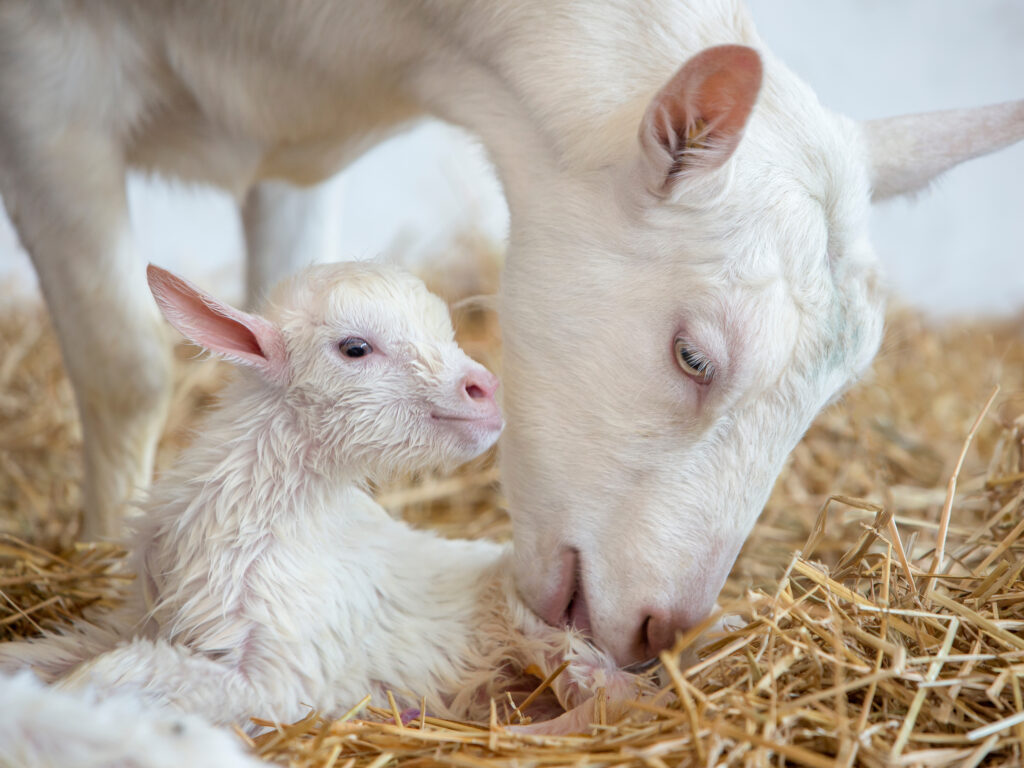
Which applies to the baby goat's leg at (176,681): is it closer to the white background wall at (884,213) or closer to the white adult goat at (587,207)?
the white adult goat at (587,207)

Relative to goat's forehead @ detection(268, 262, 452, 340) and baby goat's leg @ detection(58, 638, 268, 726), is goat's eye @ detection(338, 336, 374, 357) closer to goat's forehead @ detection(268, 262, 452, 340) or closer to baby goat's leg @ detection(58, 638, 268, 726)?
goat's forehead @ detection(268, 262, 452, 340)

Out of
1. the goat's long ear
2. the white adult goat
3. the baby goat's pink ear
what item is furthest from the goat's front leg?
the goat's long ear

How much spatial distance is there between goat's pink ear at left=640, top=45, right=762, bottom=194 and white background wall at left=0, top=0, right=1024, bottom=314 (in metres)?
2.98

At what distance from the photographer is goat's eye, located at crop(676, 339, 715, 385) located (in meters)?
1.53

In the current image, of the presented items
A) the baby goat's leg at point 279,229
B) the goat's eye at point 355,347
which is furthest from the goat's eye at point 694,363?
the baby goat's leg at point 279,229

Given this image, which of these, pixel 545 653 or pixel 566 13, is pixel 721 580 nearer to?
pixel 545 653

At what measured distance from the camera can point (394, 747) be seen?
1.37m

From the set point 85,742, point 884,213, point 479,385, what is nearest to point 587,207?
point 479,385

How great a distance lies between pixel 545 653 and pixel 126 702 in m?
0.72

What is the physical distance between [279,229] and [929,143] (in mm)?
1784

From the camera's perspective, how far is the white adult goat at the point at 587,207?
1545 mm

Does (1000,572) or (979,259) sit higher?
(979,259)

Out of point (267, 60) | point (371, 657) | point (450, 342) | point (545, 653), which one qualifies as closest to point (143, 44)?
point (267, 60)

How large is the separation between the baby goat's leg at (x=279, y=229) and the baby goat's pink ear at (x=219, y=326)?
1383mm
